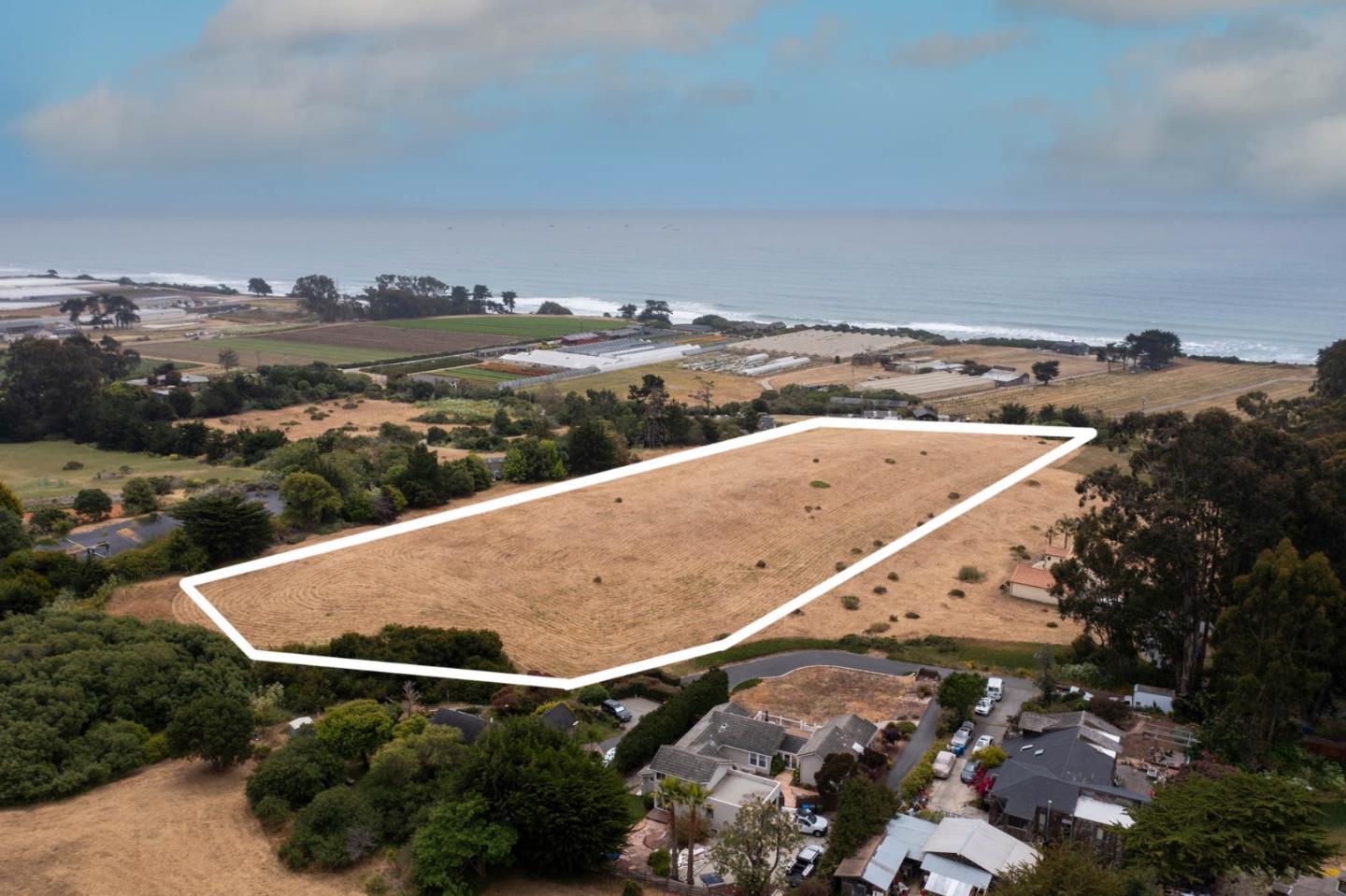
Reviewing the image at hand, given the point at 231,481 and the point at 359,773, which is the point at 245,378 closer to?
the point at 231,481

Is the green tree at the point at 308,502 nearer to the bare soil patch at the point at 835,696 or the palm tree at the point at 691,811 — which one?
the bare soil patch at the point at 835,696

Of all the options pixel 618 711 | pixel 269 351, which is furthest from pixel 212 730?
pixel 269 351

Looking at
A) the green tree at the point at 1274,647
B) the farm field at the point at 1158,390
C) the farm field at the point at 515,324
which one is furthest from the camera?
the farm field at the point at 515,324

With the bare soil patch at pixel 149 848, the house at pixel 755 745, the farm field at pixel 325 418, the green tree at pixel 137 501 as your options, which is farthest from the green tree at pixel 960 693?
the farm field at pixel 325 418

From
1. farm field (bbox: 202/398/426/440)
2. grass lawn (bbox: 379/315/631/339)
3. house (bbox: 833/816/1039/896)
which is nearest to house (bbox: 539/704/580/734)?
house (bbox: 833/816/1039/896)

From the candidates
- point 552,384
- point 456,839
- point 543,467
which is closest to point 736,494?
point 456,839

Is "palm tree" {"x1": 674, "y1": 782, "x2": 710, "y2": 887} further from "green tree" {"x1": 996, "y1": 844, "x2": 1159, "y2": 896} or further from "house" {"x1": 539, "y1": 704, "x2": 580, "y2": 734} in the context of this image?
"house" {"x1": 539, "y1": 704, "x2": 580, "y2": 734}

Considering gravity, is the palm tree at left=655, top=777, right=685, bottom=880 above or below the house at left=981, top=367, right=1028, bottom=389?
below
